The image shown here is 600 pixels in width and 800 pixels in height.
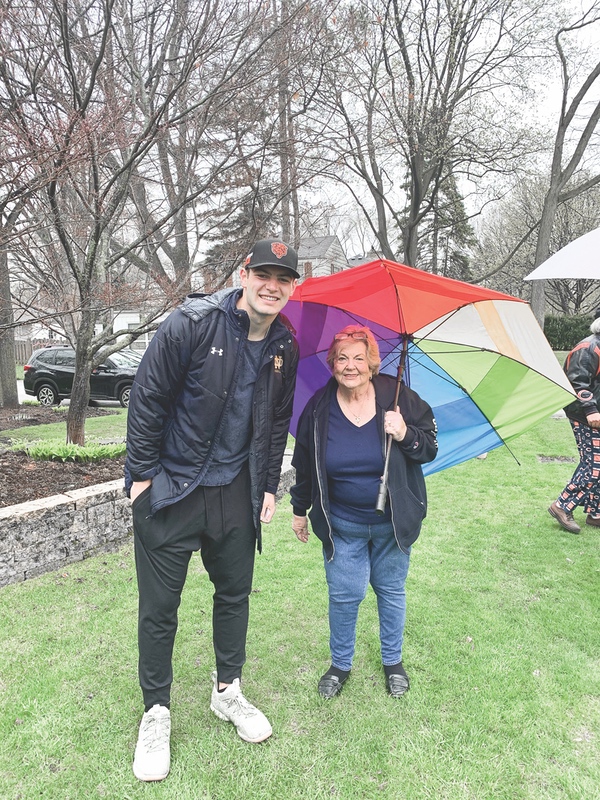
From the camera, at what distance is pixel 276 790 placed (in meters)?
1.94

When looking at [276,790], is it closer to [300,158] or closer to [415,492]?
[415,492]

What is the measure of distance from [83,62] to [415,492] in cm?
513

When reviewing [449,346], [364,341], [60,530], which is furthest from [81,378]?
[449,346]

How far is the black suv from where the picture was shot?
1359cm

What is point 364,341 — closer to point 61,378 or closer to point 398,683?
point 398,683

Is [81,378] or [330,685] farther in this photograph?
[81,378]

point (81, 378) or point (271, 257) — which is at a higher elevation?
point (271, 257)

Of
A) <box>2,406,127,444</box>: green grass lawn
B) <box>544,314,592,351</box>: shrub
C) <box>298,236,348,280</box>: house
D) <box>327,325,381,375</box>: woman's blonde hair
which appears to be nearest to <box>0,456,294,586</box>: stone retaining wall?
<box>327,325,381,375</box>: woman's blonde hair

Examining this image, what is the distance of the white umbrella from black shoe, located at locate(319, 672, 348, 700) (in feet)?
8.02

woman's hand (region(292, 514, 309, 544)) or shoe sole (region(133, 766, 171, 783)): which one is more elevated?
woman's hand (region(292, 514, 309, 544))

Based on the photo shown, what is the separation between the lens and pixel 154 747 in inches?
80.0

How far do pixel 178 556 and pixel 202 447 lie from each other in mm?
458

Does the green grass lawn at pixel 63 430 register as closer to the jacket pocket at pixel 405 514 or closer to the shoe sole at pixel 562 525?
the shoe sole at pixel 562 525

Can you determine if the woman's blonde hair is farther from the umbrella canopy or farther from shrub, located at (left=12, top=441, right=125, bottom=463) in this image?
shrub, located at (left=12, top=441, right=125, bottom=463)
